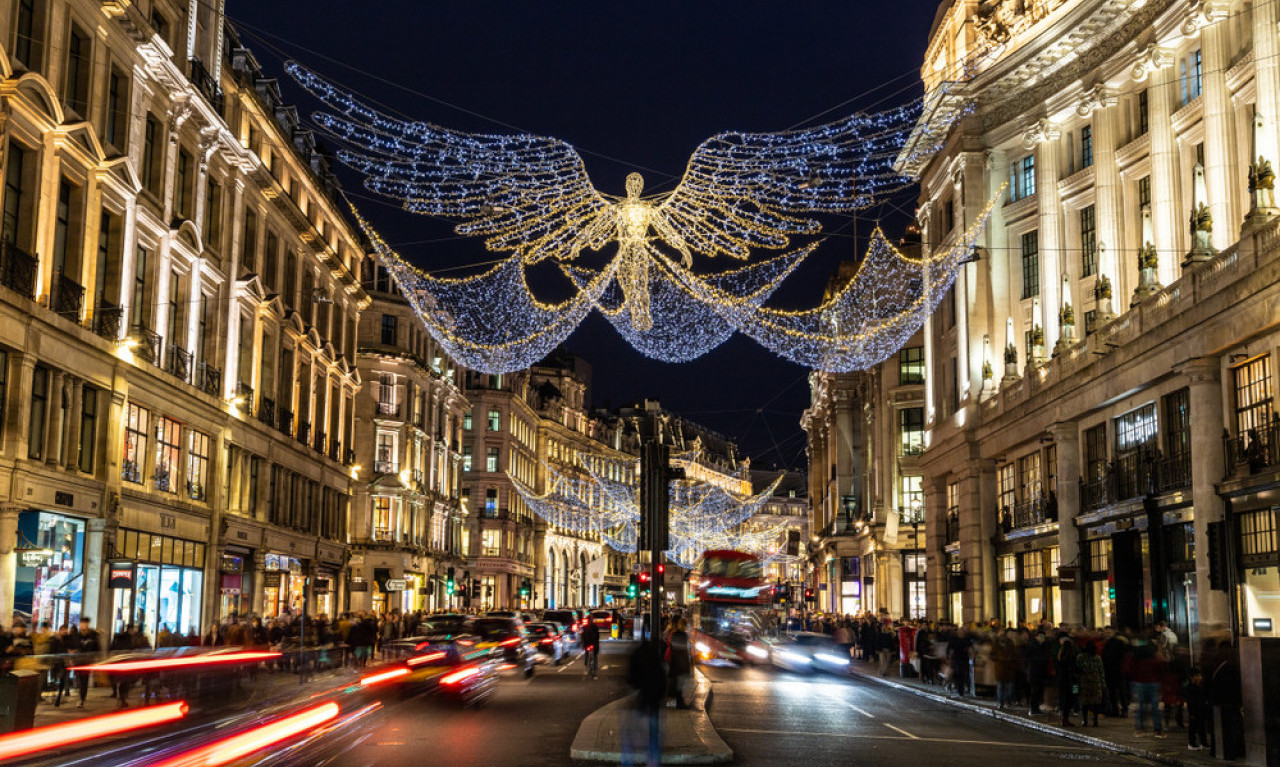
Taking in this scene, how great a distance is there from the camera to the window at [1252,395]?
2630 centimetres

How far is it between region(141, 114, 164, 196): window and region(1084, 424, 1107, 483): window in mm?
25497

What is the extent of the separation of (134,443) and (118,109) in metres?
8.17

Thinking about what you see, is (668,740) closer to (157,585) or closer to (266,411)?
(157,585)

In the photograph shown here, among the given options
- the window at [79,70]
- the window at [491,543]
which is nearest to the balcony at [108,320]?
the window at [79,70]

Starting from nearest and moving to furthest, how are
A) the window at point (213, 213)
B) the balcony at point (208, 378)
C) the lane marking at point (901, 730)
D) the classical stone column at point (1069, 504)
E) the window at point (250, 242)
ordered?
the lane marking at point (901, 730) < the classical stone column at point (1069, 504) < the balcony at point (208, 378) < the window at point (213, 213) < the window at point (250, 242)

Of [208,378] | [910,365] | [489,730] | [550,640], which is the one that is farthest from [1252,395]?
[910,365]

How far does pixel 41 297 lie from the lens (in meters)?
28.1

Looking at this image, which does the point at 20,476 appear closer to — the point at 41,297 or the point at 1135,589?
the point at 41,297

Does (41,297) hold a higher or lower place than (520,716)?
higher

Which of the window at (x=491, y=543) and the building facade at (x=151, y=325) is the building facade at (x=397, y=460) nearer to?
the window at (x=491, y=543)

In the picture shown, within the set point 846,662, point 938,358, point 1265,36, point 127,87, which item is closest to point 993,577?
point 846,662

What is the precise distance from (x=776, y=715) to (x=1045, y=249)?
875 inches

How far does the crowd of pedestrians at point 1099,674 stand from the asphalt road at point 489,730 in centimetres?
827

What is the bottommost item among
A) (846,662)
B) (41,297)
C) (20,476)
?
(846,662)
